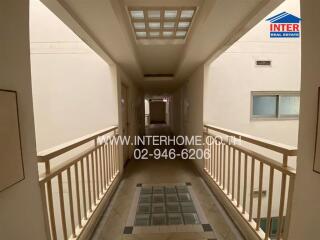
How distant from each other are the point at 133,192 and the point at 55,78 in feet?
6.92

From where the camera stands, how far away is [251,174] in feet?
5.33

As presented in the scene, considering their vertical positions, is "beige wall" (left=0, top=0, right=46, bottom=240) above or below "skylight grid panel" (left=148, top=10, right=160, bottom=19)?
below

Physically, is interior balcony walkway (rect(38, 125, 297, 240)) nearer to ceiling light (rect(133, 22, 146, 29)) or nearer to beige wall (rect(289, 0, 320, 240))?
beige wall (rect(289, 0, 320, 240))

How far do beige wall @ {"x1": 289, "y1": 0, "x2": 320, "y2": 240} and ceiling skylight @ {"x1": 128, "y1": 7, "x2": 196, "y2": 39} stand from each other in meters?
0.98

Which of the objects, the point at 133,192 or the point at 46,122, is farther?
the point at 46,122

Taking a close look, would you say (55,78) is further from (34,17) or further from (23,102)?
(23,102)

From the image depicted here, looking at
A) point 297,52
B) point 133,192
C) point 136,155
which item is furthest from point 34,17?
point 297,52

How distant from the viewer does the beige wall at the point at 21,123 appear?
759 mm

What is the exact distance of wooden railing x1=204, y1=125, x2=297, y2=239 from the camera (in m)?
1.17

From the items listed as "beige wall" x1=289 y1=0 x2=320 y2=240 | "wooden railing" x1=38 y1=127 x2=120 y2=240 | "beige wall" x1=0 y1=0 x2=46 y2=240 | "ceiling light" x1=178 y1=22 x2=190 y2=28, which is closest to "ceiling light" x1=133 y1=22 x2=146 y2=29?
"ceiling light" x1=178 y1=22 x2=190 y2=28

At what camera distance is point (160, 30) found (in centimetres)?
206

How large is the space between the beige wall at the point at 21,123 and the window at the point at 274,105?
11.1 feet

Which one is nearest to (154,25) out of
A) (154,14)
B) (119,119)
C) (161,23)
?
(161,23)

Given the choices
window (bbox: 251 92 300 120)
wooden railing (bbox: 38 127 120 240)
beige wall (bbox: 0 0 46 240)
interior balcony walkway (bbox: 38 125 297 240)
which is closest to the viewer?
beige wall (bbox: 0 0 46 240)
